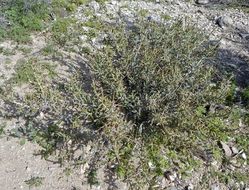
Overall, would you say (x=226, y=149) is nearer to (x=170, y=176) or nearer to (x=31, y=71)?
(x=170, y=176)

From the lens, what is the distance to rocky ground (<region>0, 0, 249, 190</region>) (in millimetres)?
4363

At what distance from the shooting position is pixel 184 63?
4.97 m

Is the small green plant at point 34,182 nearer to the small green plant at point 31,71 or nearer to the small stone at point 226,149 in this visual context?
the small green plant at point 31,71

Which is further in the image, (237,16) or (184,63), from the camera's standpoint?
(237,16)

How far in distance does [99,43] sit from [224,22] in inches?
108

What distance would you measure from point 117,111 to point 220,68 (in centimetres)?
247

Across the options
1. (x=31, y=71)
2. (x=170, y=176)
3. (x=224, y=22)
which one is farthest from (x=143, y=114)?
(x=224, y=22)

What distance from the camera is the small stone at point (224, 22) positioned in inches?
308

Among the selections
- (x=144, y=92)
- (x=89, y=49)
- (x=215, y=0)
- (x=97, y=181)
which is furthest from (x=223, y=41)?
(x=97, y=181)

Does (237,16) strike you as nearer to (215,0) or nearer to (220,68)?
(215,0)

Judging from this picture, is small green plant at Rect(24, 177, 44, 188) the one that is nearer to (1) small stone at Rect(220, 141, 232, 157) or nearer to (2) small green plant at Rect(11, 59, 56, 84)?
(2) small green plant at Rect(11, 59, 56, 84)

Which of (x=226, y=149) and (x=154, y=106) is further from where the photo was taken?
(x=226, y=149)

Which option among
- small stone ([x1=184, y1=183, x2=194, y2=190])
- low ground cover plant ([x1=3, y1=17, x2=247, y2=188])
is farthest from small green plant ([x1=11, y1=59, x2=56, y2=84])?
small stone ([x1=184, y1=183, x2=194, y2=190])

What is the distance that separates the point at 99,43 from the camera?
6.85 m
